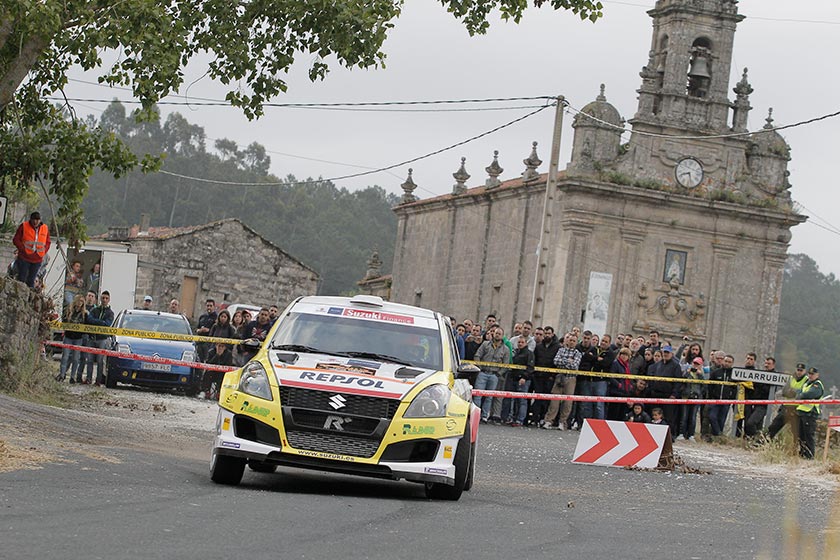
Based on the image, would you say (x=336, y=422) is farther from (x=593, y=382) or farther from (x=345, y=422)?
(x=593, y=382)

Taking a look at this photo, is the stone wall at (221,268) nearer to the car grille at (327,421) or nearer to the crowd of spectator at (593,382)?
the crowd of spectator at (593,382)

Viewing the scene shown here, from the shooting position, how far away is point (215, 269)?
67938 mm

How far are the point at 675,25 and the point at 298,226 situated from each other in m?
81.8

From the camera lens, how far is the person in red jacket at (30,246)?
22875 millimetres

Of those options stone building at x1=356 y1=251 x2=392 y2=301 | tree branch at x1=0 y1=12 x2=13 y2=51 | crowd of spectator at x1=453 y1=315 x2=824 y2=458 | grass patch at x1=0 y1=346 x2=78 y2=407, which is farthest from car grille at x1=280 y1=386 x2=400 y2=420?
stone building at x1=356 y1=251 x2=392 y2=301

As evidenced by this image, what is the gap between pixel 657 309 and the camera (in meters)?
56.5

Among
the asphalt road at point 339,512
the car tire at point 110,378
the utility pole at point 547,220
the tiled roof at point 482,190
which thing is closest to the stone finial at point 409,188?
the tiled roof at point 482,190

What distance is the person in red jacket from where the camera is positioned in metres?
22.9

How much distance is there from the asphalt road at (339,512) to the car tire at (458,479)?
18 cm

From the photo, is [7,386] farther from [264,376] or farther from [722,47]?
Result: [722,47]

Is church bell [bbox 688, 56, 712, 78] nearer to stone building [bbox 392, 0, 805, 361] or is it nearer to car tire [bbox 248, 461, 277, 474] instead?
stone building [bbox 392, 0, 805, 361]

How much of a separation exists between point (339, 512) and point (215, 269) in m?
57.4

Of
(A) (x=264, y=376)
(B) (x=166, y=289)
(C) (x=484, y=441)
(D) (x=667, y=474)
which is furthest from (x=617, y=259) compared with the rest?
(A) (x=264, y=376)

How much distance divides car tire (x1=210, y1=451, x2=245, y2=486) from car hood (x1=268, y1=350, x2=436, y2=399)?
74 cm
